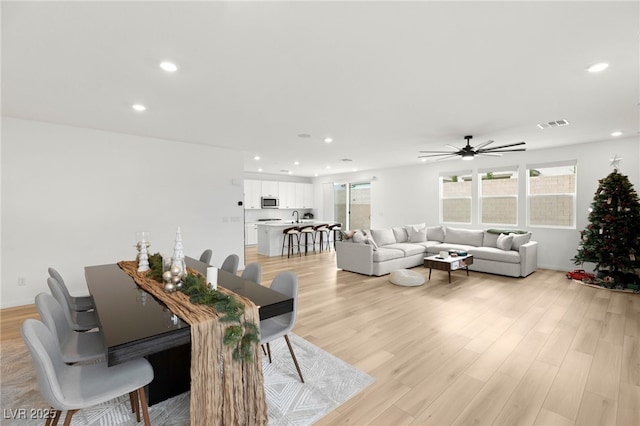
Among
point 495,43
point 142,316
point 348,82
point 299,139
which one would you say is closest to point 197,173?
point 299,139

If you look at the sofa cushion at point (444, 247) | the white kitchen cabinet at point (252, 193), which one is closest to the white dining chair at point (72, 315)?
the sofa cushion at point (444, 247)

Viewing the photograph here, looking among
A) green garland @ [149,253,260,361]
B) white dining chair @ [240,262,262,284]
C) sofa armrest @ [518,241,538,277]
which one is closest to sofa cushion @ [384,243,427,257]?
sofa armrest @ [518,241,538,277]

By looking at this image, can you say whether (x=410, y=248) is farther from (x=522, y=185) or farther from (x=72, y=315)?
(x=72, y=315)

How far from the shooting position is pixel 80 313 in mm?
2625

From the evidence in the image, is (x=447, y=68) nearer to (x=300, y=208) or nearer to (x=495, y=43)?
(x=495, y=43)

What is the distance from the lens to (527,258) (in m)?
5.51

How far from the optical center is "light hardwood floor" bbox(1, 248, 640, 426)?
198cm

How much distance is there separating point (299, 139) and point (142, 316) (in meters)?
4.13

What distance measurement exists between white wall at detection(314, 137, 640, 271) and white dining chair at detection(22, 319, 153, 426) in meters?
7.47

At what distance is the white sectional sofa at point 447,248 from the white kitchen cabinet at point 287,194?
5.07m

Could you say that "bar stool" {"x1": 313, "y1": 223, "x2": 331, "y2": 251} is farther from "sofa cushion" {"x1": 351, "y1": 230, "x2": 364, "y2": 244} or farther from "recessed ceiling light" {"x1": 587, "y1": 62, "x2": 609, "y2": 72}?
"recessed ceiling light" {"x1": 587, "y1": 62, "x2": 609, "y2": 72}

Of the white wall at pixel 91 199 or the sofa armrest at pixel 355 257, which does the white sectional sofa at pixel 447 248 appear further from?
the white wall at pixel 91 199

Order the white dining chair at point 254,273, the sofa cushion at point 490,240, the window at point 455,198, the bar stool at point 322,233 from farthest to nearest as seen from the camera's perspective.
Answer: the bar stool at point 322,233 < the window at point 455,198 < the sofa cushion at point 490,240 < the white dining chair at point 254,273

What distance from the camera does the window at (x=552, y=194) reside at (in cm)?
598
